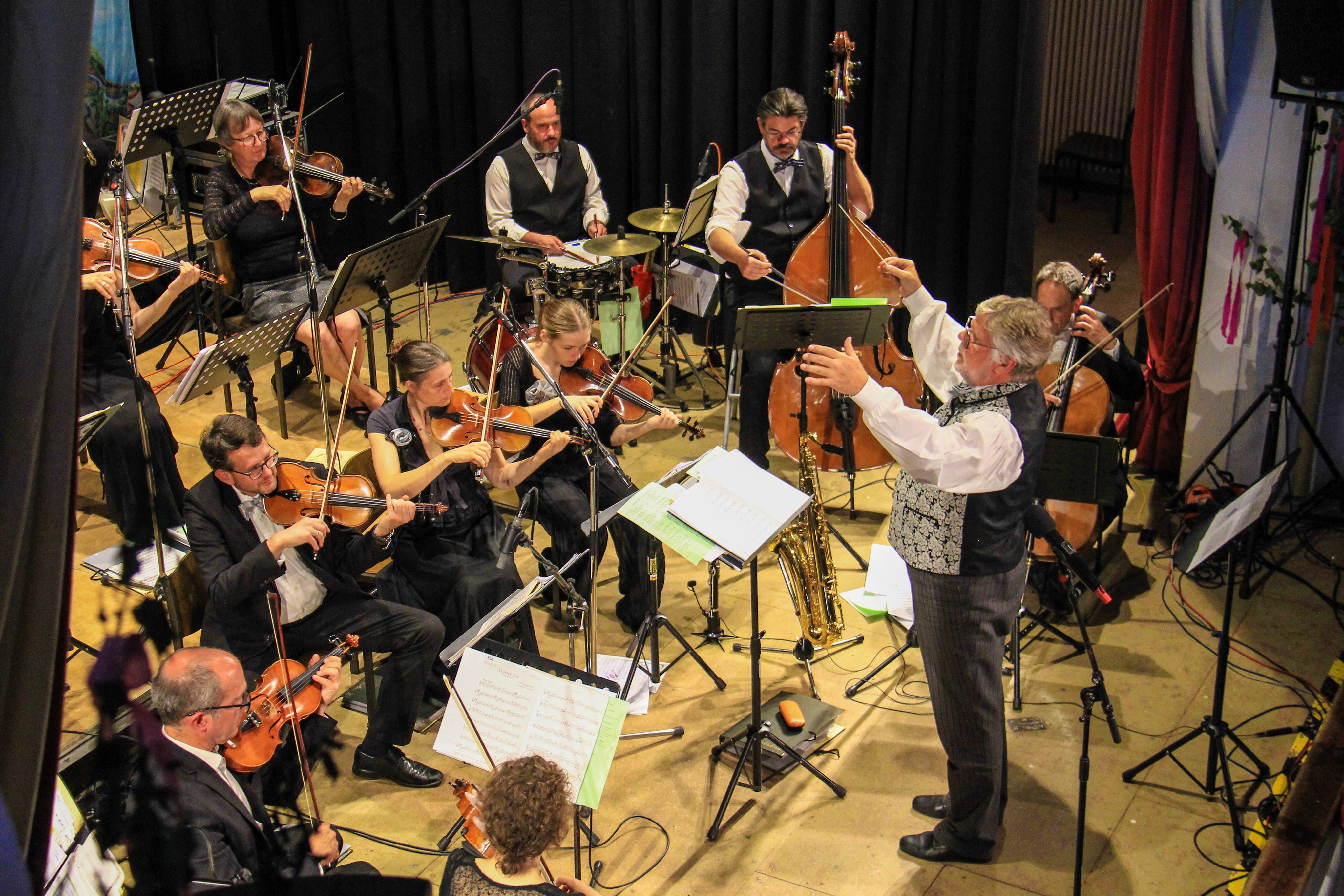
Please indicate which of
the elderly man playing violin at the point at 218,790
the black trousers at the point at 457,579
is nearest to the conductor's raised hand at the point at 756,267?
the black trousers at the point at 457,579

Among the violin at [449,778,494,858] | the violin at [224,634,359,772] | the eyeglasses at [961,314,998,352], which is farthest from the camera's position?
the violin at [224,634,359,772]

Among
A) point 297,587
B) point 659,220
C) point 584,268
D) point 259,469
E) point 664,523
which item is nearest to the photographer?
point 664,523

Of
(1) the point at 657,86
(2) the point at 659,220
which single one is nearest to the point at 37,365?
(2) the point at 659,220

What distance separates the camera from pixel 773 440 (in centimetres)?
595

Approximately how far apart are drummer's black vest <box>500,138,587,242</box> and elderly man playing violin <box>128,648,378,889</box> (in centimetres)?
375

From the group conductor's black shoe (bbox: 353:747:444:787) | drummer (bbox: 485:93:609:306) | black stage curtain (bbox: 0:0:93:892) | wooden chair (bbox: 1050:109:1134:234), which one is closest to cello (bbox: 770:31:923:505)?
drummer (bbox: 485:93:609:306)

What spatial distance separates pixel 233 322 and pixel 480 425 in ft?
6.91

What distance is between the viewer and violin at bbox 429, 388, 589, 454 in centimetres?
388

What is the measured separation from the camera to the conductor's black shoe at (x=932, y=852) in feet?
10.7

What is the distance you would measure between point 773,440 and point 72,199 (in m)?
5.66

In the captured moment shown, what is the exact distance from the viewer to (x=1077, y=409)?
4270mm

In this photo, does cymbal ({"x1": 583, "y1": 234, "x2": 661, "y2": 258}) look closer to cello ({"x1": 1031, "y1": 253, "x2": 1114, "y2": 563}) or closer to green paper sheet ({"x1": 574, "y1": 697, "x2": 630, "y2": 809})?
cello ({"x1": 1031, "y1": 253, "x2": 1114, "y2": 563})

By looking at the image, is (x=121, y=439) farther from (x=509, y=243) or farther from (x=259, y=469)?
(x=509, y=243)

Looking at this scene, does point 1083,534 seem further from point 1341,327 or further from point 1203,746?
point 1341,327
